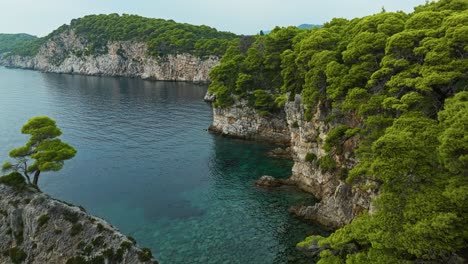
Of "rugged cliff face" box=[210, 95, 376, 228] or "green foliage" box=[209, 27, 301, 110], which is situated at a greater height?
"green foliage" box=[209, 27, 301, 110]

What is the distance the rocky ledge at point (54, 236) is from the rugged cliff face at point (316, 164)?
22.4 meters

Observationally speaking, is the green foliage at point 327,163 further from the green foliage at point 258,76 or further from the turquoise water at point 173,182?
the green foliage at point 258,76

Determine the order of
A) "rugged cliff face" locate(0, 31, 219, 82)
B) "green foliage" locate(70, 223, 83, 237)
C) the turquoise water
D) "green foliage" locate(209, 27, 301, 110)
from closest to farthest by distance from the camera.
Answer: "green foliage" locate(70, 223, 83, 237)
the turquoise water
"green foliage" locate(209, 27, 301, 110)
"rugged cliff face" locate(0, 31, 219, 82)

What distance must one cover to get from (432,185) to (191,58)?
155 metres

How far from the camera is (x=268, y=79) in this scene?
78.4 metres

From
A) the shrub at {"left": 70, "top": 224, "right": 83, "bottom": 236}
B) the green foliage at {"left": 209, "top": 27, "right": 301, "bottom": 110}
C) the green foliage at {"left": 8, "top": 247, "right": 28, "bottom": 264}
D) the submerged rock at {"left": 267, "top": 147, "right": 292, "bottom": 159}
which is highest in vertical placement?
the green foliage at {"left": 209, "top": 27, "right": 301, "bottom": 110}

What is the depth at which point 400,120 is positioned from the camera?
26641 mm

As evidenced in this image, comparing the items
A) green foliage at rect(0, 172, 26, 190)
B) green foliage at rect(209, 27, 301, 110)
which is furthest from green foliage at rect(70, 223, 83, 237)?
green foliage at rect(209, 27, 301, 110)

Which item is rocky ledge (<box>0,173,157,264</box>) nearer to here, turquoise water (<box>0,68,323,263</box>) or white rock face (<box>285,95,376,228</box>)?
turquoise water (<box>0,68,323,263</box>)

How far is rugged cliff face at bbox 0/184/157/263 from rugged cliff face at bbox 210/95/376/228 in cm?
2259

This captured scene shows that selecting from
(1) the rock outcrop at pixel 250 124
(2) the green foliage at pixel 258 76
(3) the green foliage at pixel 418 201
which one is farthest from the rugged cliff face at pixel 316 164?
(3) the green foliage at pixel 418 201

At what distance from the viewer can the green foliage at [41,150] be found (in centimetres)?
4091

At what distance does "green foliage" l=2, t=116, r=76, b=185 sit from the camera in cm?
4091

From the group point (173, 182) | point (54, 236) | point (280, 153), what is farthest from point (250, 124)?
point (54, 236)
